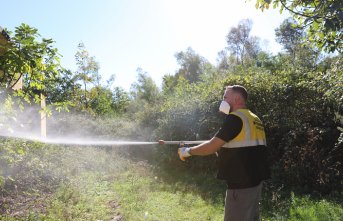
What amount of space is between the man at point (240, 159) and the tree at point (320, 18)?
1352 millimetres

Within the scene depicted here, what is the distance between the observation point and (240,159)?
3.97 metres

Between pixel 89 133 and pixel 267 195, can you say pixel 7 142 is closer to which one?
pixel 267 195

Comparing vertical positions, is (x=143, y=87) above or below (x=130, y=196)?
above

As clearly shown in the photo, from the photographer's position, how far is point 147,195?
9.09 metres

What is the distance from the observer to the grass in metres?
6.80

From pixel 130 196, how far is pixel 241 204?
18.0ft

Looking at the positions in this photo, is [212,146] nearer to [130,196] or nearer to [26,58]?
[26,58]

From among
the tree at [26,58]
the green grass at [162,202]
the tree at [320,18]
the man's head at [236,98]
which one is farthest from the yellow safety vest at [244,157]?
the green grass at [162,202]

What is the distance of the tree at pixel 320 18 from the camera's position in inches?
138

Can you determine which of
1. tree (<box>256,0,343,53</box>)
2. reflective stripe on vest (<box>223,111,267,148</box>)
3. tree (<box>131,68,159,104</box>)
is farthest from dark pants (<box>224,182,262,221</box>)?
tree (<box>131,68,159,104</box>)

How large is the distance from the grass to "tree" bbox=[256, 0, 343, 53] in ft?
9.62

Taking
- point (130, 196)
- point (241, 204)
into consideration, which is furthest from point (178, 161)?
point (241, 204)

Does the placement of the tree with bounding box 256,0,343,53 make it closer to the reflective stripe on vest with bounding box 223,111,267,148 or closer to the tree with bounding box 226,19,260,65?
the reflective stripe on vest with bounding box 223,111,267,148

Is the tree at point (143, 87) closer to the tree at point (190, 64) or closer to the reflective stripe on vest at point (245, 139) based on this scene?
the tree at point (190, 64)
